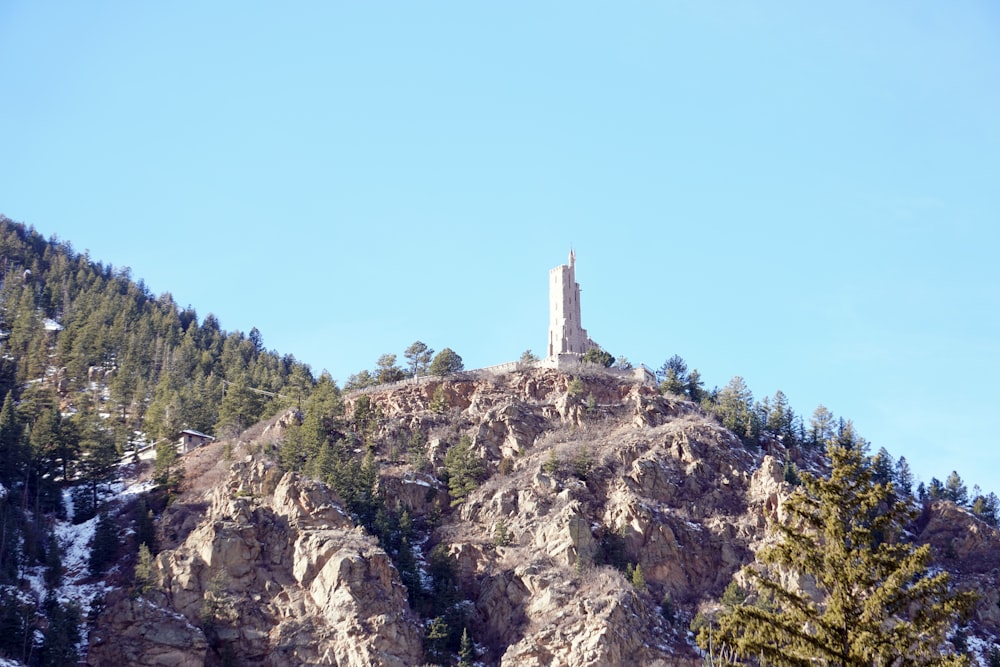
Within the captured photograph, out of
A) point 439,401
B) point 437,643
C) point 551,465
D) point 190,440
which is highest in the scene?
point 439,401

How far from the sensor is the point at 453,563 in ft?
291

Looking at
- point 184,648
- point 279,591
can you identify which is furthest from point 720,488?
point 184,648

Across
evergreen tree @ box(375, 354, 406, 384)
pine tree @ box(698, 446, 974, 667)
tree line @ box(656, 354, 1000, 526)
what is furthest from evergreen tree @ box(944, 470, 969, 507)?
pine tree @ box(698, 446, 974, 667)

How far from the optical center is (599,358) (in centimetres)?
12031

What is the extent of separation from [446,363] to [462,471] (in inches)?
747

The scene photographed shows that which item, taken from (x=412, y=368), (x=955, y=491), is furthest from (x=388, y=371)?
(x=955, y=491)

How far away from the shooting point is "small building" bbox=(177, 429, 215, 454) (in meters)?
108

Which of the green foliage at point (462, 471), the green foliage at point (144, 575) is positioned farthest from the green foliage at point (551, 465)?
the green foliage at point (144, 575)

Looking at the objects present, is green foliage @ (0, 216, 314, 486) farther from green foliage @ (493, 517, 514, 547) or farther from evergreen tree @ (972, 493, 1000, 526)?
evergreen tree @ (972, 493, 1000, 526)

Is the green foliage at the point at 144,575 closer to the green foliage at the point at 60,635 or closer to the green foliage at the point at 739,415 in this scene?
the green foliage at the point at 60,635

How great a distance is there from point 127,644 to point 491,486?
3006 centimetres

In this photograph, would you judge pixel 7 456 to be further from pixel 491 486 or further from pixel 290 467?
pixel 491 486

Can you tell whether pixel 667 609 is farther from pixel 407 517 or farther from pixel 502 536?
pixel 407 517

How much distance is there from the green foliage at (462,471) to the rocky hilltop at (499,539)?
2.73 ft
